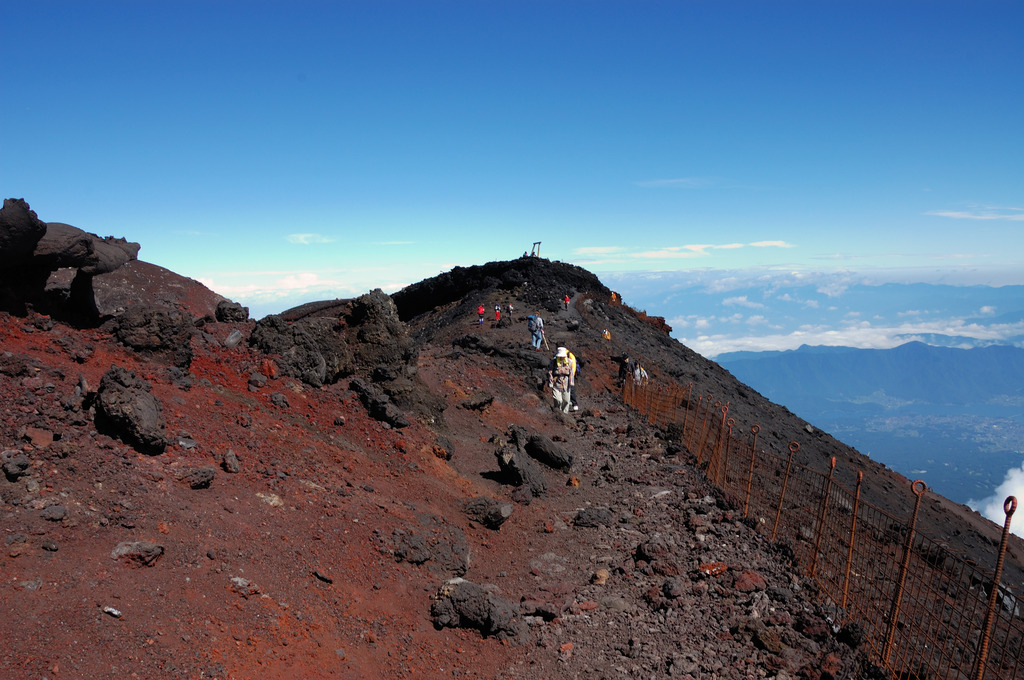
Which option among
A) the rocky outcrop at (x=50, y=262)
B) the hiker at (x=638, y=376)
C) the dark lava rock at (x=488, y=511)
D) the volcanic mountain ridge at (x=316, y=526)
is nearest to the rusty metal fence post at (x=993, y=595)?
the volcanic mountain ridge at (x=316, y=526)

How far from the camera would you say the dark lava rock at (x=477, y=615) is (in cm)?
563

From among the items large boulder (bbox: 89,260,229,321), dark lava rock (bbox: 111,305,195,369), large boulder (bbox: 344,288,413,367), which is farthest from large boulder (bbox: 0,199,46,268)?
large boulder (bbox: 89,260,229,321)

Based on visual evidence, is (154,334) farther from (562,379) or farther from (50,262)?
(562,379)

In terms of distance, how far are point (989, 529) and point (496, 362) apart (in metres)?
19.4

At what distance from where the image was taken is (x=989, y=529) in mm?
20969

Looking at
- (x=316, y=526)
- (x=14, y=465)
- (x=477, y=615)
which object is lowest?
(x=477, y=615)

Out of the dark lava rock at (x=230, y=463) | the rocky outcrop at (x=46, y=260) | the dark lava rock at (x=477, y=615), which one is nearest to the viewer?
the dark lava rock at (x=477, y=615)

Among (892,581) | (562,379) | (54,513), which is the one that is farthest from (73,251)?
(562,379)

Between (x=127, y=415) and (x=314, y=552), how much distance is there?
95.0 inches

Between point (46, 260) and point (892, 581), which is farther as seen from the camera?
point (46, 260)

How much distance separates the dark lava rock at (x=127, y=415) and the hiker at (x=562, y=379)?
10267mm

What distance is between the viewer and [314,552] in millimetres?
5781

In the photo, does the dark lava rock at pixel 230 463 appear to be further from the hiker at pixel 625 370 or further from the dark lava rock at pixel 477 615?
the hiker at pixel 625 370

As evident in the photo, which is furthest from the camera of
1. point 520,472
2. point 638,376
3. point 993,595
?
point 638,376
